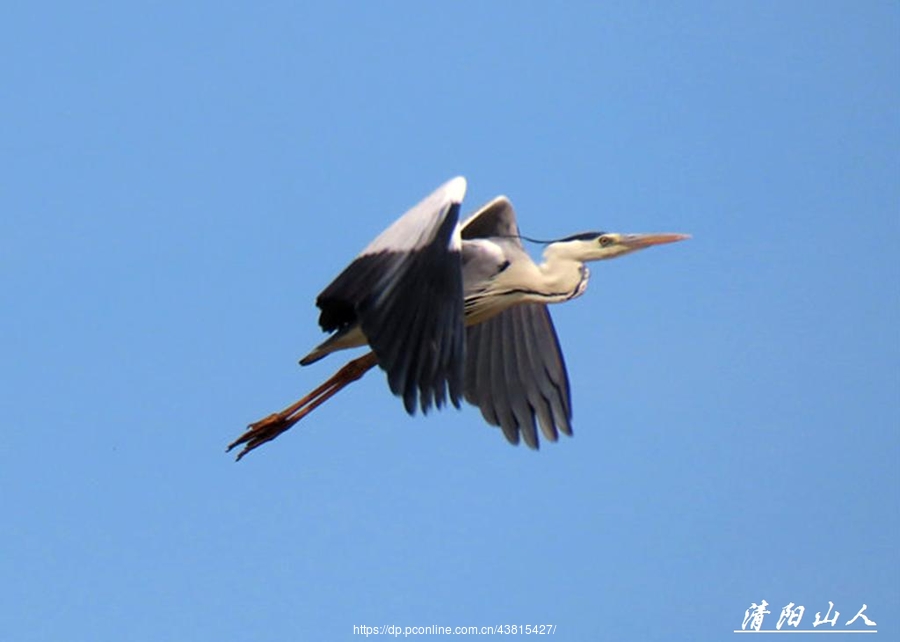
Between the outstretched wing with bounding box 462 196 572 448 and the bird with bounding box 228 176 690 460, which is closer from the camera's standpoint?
the bird with bounding box 228 176 690 460

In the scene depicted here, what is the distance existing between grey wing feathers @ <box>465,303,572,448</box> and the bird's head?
2.66ft

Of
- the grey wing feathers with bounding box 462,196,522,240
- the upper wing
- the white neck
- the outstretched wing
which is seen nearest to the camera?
the upper wing

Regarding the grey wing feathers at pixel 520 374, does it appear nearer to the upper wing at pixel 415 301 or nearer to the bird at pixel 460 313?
the bird at pixel 460 313

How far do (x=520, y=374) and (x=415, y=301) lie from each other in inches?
113

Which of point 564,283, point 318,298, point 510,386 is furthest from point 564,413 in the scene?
point 318,298

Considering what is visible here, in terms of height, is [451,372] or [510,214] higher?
[510,214]

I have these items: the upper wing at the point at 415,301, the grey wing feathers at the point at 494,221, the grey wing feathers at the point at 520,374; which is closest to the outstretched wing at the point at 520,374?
the grey wing feathers at the point at 520,374

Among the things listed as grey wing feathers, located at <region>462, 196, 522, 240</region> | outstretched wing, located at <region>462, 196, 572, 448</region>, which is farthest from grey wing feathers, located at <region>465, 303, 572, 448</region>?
grey wing feathers, located at <region>462, 196, 522, 240</region>

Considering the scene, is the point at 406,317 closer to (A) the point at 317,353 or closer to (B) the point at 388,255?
(B) the point at 388,255

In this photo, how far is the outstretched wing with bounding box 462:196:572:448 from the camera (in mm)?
14992

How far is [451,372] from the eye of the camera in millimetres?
12141

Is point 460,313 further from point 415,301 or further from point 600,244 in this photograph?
point 600,244

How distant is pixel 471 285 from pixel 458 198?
1.17 meters

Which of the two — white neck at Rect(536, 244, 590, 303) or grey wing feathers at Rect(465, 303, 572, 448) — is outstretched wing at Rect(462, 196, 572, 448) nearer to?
grey wing feathers at Rect(465, 303, 572, 448)
